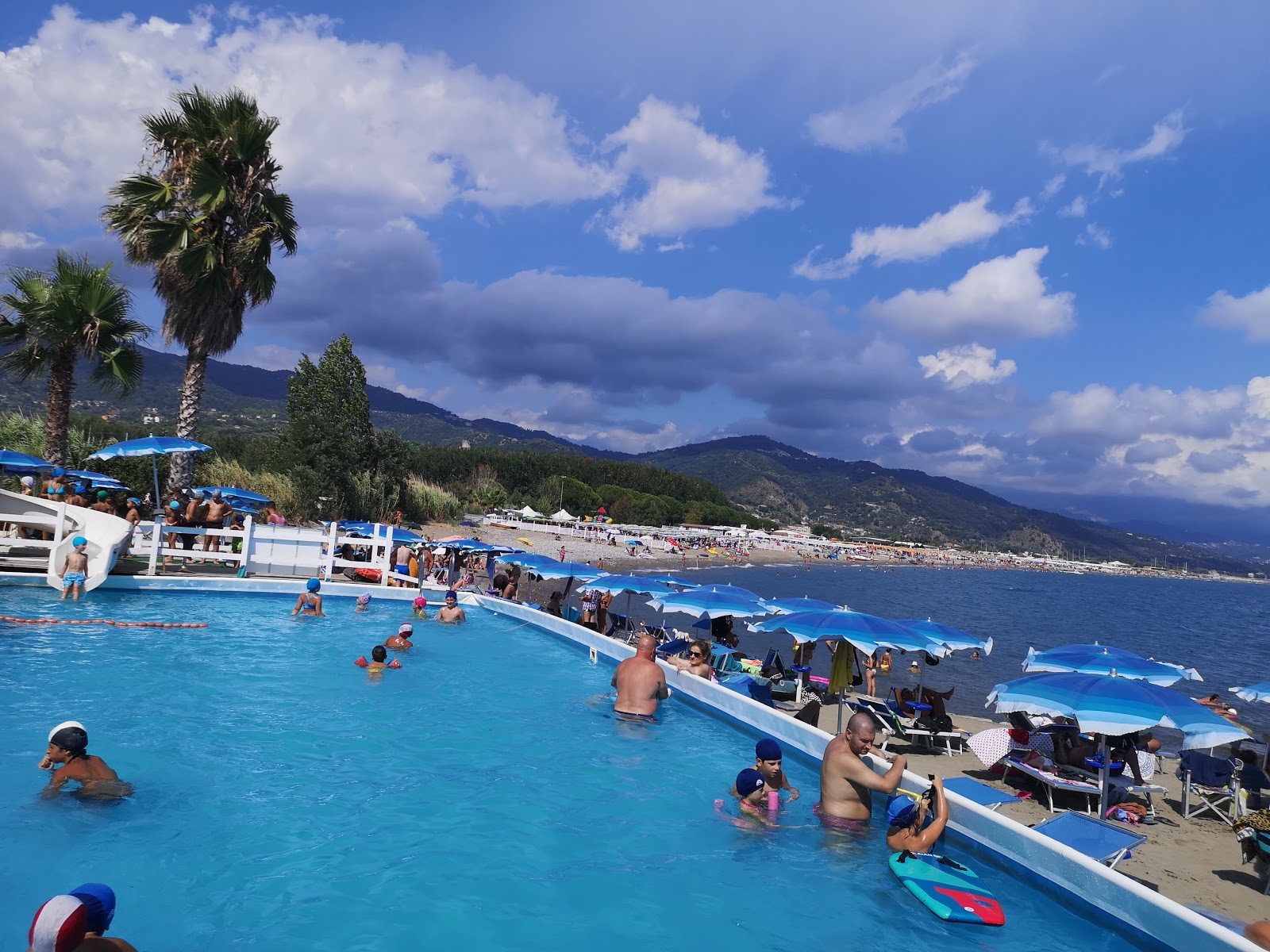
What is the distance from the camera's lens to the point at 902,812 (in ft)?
20.3

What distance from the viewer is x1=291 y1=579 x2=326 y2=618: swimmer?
14875 mm

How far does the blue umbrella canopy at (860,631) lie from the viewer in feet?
33.4

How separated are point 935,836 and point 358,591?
1473 centimetres

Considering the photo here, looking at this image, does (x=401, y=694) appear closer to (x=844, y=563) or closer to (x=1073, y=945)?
(x=1073, y=945)

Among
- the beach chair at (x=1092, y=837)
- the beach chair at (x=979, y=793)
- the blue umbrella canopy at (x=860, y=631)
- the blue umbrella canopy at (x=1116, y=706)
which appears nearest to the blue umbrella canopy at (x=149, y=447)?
the blue umbrella canopy at (x=860, y=631)

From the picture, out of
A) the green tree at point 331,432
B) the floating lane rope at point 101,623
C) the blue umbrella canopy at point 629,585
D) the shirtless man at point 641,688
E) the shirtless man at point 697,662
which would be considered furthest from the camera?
the green tree at point 331,432

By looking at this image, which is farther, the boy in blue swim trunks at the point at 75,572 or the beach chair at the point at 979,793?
the boy in blue swim trunks at the point at 75,572

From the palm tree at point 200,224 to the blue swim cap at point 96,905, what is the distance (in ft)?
54.9

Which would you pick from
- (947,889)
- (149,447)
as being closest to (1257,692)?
(947,889)

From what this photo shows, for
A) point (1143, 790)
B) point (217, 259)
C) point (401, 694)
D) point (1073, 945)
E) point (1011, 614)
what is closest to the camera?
point (1073, 945)

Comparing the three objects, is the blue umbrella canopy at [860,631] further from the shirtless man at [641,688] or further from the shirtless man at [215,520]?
the shirtless man at [215,520]

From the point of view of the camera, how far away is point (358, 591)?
58.0 ft

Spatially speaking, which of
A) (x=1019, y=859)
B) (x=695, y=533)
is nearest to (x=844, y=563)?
(x=695, y=533)

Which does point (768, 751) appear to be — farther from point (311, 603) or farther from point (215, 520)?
point (215, 520)
